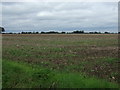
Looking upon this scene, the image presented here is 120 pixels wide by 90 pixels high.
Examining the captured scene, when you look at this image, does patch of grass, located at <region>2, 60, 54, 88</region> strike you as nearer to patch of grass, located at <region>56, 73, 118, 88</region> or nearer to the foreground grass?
the foreground grass

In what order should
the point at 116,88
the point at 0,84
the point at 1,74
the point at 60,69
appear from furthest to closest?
the point at 60,69
the point at 1,74
the point at 0,84
the point at 116,88

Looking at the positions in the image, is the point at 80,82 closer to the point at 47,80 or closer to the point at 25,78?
the point at 47,80

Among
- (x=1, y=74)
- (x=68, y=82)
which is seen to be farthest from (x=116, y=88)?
(x=1, y=74)

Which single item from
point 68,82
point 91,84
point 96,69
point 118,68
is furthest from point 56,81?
point 118,68

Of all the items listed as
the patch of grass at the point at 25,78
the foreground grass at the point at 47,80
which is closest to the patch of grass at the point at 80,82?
the foreground grass at the point at 47,80

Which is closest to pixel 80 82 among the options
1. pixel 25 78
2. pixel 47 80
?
pixel 47 80

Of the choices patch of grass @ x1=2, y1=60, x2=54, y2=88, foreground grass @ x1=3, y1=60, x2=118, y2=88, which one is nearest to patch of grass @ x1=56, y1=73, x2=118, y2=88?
foreground grass @ x1=3, y1=60, x2=118, y2=88

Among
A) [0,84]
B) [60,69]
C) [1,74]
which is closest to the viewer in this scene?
[0,84]

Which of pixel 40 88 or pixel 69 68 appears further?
pixel 69 68

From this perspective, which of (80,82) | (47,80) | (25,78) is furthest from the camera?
(25,78)

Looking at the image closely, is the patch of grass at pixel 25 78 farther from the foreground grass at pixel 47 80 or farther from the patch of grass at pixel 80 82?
the patch of grass at pixel 80 82

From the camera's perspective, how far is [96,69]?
9633 millimetres

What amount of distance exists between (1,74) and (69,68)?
276cm

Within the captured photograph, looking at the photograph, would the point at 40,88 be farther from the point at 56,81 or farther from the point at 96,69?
the point at 96,69
